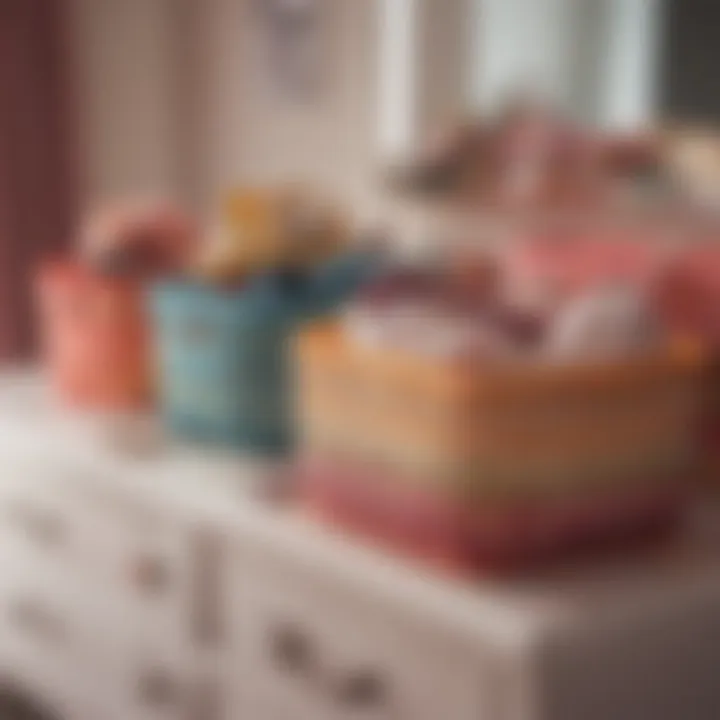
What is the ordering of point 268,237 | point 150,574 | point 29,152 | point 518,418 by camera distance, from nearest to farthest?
point 518,418 < point 150,574 < point 268,237 < point 29,152

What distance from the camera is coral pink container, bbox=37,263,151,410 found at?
6.44 ft

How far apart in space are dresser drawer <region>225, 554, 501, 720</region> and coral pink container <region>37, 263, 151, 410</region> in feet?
1.69

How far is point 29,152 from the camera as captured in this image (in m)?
2.88

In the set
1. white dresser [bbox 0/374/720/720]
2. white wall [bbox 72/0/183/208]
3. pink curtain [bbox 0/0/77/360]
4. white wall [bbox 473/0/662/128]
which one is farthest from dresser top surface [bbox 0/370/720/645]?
white wall [bbox 72/0/183/208]

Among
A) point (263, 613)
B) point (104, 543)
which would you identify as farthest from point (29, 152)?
point (263, 613)

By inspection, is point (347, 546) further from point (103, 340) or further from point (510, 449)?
point (103, 340)

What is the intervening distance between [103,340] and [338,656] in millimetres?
716

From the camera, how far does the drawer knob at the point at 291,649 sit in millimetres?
1450

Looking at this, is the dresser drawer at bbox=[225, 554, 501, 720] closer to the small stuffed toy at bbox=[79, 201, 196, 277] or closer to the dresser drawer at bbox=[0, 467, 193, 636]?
the dresser drawer at bbox=[0, 467, 193, 636]

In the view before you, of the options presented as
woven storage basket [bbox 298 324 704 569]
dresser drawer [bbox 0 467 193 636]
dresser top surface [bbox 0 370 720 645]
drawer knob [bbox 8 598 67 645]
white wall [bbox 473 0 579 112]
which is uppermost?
white wall [bbox 473 0 579 112]

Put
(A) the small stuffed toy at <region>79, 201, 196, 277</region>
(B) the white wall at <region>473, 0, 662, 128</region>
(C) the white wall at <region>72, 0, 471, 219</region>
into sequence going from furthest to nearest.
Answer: (C) the white wall at <region>72, 0, 471, 219</region> < (A) the small stuffed toy at <region>79, 201, 196, 277</region> < (B) the white wall at <region>473, 0, 662, 128</region>

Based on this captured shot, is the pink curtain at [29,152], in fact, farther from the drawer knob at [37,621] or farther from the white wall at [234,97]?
the drawer knob at [37,621]

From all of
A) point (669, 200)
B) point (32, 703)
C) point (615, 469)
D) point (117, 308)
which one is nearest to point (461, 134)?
point (669, 200)

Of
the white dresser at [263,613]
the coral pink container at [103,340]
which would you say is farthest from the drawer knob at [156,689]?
the coral pink container at [103,340]
